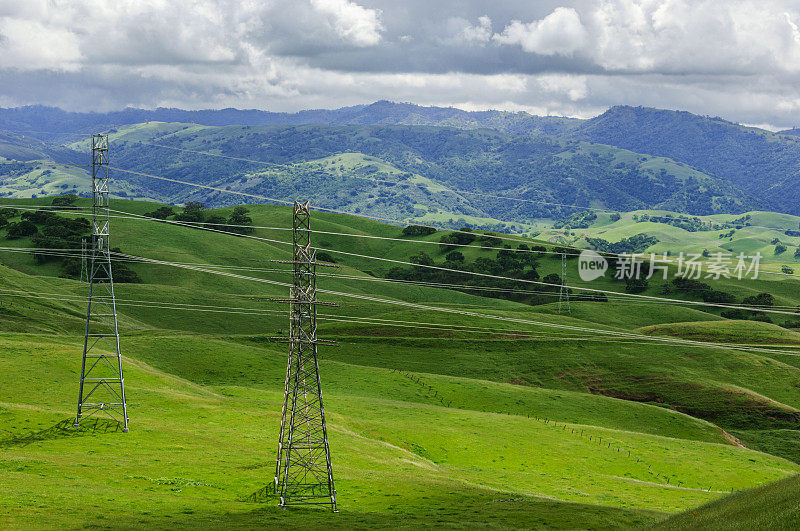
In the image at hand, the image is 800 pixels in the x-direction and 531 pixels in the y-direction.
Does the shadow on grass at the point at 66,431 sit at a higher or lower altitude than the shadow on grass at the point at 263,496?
higher

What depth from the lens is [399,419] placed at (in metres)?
92.5

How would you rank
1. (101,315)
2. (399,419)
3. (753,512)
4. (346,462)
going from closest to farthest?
(753,512), (101,315), (346,462), (399,419)

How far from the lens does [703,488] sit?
81000mm

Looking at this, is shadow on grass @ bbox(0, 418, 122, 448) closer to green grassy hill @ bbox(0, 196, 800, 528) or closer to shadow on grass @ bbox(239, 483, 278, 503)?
green grassy hill @ bbox(0, 196, 800, 528)

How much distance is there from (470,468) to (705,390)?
72.2 meters

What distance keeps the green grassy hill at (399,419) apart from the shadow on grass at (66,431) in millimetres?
357

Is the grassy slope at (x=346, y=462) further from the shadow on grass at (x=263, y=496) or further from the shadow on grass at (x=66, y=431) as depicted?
the shadow on grass at (x=263, y=496)

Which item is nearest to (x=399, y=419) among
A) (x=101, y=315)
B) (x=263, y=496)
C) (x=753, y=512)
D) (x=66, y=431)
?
(x=263, y=496)

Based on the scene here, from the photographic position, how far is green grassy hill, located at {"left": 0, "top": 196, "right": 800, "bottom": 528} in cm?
5216

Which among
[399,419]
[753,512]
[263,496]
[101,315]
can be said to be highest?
[101,315]

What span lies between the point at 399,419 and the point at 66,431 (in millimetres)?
40684

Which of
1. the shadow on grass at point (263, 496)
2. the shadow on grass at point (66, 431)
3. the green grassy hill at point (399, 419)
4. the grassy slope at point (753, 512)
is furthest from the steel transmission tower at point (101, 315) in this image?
the grassy slope at point (753, 512)

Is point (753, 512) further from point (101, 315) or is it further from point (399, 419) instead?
point (399, 419)

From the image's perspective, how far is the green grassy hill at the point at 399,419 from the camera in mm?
52156
